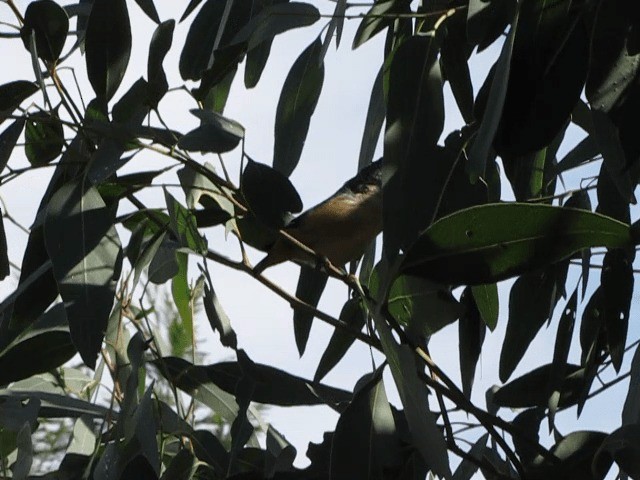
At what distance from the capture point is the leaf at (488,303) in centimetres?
158

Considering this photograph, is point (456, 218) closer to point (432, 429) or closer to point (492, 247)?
point (492, 247)

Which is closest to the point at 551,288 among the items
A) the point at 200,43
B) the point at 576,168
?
the point at 576,168

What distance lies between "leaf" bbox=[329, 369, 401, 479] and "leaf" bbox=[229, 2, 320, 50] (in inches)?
16.6

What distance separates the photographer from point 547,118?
118 centimetres

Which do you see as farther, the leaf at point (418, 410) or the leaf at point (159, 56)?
the leaf at point (159, 56)

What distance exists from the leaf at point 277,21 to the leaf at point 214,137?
13 centimetres

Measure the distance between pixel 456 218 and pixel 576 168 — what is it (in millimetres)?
632

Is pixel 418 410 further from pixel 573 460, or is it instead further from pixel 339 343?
pixel 339 343

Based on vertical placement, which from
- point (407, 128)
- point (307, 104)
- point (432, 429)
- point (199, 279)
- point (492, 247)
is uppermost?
point (307, 104)

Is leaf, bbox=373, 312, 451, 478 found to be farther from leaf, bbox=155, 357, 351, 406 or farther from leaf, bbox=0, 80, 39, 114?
leaf, bbox=0, 80, 39, 114

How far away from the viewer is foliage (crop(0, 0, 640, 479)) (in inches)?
47.4

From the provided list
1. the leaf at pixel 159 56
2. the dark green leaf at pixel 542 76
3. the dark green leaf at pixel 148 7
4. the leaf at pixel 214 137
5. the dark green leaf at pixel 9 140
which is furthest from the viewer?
the dark green leaf at pixel 148 7

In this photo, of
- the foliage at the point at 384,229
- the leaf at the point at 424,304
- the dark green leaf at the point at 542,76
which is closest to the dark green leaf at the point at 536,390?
the foliage at the point at 384,229

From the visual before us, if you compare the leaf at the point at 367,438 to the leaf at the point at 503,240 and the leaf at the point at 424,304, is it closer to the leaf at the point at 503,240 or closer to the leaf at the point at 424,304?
the leaf at the point at 424,304
